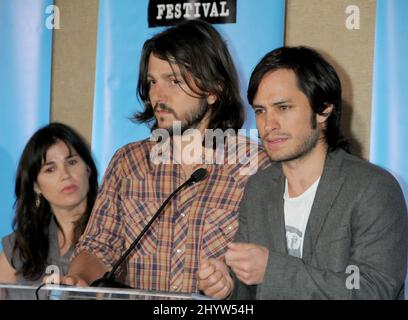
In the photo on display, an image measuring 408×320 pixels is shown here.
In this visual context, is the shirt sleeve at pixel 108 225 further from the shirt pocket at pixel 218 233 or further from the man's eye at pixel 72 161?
the man's eye at pixel 72 161

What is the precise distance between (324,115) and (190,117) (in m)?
0.54

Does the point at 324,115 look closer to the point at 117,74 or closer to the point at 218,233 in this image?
the point at 218,233

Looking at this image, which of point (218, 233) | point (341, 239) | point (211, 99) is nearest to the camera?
point (341, 239)

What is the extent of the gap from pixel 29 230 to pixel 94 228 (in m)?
0.66

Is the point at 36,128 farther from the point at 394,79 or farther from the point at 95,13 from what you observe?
the point at 394,79

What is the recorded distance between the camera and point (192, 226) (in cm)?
229

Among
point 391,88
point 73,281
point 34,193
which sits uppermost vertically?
point 391,88

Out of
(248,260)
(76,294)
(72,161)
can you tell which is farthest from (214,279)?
(72,161)

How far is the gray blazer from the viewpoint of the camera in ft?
5.63

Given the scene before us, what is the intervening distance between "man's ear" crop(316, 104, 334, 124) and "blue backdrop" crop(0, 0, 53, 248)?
1500 millimetres

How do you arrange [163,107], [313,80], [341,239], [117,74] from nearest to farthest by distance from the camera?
1. [341,239]
2. [313,80]
3. [163,107]
4. [117,74]

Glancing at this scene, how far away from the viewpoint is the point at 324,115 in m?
2.15
